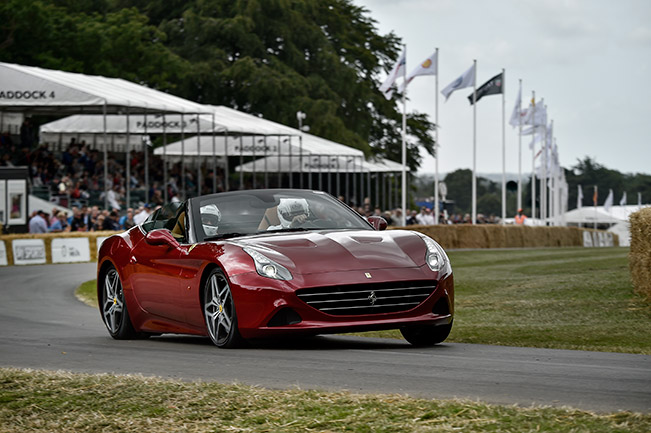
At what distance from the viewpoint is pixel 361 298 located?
9.47 metres

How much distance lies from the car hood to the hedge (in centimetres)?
577

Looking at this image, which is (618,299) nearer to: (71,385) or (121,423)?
(71,385)

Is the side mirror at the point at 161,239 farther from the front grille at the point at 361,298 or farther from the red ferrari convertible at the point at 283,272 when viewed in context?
the front grille at the point at 361,298

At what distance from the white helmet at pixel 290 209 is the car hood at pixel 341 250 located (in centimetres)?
45

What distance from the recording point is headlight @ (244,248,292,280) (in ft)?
30.9

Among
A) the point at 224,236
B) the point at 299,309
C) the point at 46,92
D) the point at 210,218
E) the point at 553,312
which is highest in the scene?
the point at 46,92

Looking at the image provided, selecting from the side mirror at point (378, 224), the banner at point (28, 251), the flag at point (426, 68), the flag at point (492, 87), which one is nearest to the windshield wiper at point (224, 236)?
the side mirror at point (378, 224)

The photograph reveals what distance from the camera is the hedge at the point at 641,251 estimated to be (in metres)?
15.0

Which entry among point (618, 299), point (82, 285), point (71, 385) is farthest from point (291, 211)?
point (82, 285)

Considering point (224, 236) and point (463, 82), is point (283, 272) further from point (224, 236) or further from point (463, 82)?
point (463, 82)

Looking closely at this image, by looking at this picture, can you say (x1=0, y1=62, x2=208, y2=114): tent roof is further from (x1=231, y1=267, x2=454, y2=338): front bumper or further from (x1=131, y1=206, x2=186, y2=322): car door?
(x1=231, y1=267, x2=454, y2=338): front bumper

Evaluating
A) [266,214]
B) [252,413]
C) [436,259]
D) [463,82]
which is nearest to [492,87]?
[463,82]

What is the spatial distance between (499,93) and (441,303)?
152 feet

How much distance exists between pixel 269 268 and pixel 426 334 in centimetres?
158
